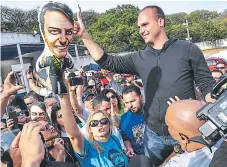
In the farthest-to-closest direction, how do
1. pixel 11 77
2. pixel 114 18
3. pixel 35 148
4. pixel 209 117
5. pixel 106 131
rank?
1. pixel 114 18
2. pixel 106 131
3. pixel 11 77
4. pixel 35 148
5. pixel 209 117

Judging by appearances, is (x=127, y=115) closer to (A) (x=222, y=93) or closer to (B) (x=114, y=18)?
(A) (x=222, y=93)

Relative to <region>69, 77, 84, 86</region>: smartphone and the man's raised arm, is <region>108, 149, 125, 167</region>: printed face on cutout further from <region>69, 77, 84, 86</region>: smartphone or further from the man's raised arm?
<region>69, 77, 84, 86</region>: smartphone

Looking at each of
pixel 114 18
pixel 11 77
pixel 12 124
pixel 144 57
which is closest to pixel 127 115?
pixel 144 57

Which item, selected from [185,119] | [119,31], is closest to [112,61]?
[185,119]

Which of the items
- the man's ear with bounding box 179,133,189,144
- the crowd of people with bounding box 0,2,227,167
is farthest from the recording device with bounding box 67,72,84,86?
the man's ear with bounding box 179,133,189,144

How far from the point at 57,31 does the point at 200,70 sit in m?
1.11

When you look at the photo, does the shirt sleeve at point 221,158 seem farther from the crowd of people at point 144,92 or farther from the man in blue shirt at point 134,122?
the man in blue shirt at point 134,122

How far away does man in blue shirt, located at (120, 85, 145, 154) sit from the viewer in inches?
128

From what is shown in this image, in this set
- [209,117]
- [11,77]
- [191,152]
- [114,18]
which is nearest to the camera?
[209,117]

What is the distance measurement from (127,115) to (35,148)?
6.47 ft

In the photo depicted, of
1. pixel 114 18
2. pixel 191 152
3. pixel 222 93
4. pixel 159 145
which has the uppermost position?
pixel 114 18

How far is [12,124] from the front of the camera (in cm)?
234

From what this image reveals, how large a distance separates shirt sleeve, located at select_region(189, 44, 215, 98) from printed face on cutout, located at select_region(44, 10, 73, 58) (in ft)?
3.14

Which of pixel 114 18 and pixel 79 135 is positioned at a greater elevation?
pixel 114 18
